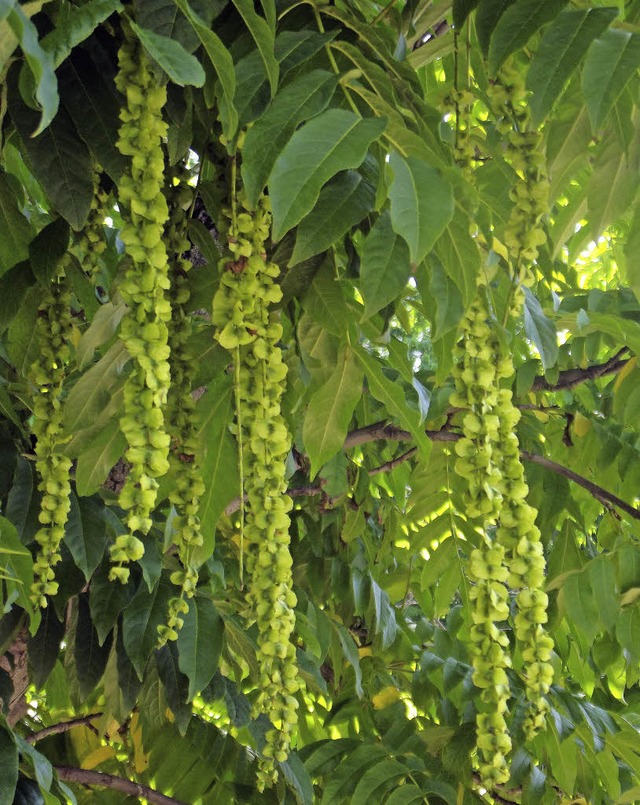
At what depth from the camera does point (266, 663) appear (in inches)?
40.1

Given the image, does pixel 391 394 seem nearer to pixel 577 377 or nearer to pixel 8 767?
pixel 8 767

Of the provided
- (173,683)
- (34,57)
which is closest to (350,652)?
(173,683)

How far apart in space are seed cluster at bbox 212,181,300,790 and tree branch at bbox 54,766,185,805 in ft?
2.95

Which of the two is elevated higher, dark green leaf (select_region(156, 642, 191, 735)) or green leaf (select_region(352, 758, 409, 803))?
dark green leaf (select_region(156, 642, 191, 735))

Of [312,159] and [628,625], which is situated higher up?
[312,159]

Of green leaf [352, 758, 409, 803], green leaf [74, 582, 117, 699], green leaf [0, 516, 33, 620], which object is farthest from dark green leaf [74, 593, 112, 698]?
green leaf [352, 758, 409, 803]

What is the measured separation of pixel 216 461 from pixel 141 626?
0.42 meters

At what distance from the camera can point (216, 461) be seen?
131cm

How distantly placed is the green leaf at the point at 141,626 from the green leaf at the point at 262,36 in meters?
0.94

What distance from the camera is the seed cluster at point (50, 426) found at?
3.72 feet

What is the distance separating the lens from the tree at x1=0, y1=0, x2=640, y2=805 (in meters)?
0.92

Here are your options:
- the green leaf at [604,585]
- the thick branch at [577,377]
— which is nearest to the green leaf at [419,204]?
the green leaf at [604,585]

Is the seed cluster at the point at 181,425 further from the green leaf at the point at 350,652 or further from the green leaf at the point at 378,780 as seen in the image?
the green leaf at the point at 350,652

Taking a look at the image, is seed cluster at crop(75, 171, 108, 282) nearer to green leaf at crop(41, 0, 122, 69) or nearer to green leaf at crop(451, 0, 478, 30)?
green leaf at crop(41, 0, 122, 69)
